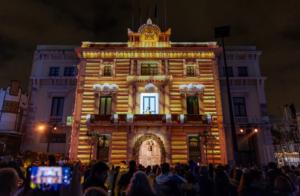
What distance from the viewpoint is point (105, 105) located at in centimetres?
2542

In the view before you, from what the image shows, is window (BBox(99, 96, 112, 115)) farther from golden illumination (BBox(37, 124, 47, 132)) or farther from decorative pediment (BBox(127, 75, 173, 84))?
golden illumination (BBox(37, 124, 47, 132))

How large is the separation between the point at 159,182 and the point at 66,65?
89.9 feet

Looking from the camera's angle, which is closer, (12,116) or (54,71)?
(12,116)

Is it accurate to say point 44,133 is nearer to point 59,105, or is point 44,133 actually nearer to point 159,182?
point 59,105

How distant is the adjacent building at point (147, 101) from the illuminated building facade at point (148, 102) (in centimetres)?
10

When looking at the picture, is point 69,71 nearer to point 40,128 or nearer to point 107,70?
point 107,70

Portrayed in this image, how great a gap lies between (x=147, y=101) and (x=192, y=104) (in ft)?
16.7

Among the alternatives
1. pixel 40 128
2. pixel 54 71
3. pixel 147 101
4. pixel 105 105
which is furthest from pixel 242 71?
pixel 40 128

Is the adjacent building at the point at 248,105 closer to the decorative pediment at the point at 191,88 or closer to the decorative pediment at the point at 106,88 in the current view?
the decorative pediment at the point at 191,88

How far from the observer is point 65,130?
92.6ft

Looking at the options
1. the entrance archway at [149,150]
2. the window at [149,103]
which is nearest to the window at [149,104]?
the window at [149,103]

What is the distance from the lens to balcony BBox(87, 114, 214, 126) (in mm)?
23156

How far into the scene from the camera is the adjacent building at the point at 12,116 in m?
27.5

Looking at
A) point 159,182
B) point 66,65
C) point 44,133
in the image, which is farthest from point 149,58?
point 159,182
